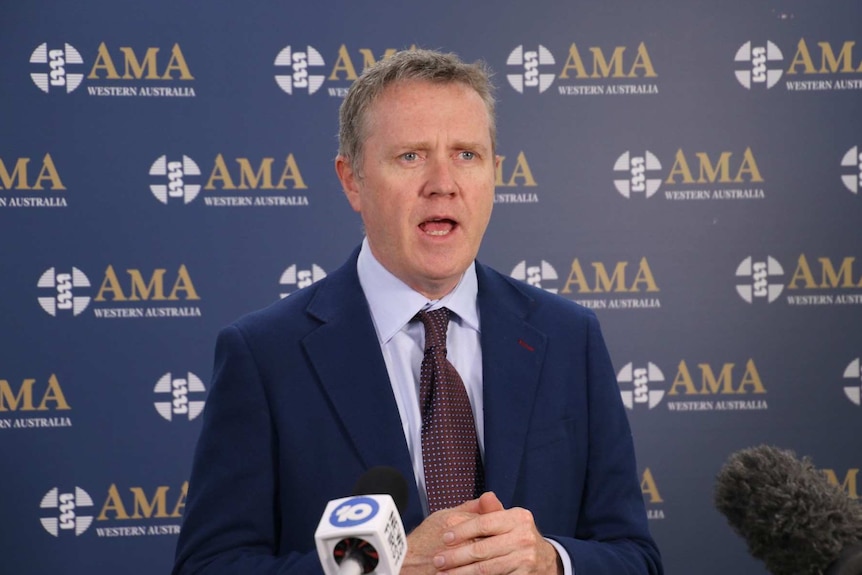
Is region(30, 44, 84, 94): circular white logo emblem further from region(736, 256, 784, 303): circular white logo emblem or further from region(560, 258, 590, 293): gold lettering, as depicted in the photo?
region(736, 256, 784, 303): circular white logo emblem

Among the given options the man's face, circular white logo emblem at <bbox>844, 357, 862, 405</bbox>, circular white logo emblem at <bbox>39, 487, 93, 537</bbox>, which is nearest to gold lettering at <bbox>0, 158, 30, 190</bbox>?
circular white logo emblem at <bbox>39, 487, 93, 537</bbox>

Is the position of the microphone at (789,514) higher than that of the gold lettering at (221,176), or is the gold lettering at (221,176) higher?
the gold lettering at (221,176)

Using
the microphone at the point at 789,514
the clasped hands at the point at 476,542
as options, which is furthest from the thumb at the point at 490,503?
the microphone at the point at 789,514

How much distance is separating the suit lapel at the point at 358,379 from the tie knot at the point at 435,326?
0.08 m

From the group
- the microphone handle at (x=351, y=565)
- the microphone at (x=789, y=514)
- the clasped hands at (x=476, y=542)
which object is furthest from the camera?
the microphone at (x=789, y=514)

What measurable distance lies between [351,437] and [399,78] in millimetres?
568

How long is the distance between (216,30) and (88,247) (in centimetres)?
89

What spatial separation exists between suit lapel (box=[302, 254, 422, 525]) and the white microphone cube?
0.53 metres

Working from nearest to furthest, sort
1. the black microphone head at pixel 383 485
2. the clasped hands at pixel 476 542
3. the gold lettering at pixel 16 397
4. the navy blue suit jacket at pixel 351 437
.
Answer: the black microphone head at pixel 383 485, the clasped hands at pixel 476 542, the navy blue suit jacket at pixel 351 437, the gold lettering at pixel 16 397

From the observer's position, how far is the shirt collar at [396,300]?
5.30ft

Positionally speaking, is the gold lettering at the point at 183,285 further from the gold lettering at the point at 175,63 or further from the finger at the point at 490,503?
the finger at the point at 490,503

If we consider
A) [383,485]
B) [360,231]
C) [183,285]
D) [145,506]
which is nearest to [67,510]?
[145,506]

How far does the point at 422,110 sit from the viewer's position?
1.57 metres

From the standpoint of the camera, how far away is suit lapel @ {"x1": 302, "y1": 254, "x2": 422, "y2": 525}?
1.50m
